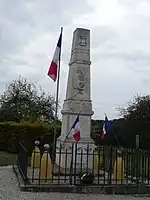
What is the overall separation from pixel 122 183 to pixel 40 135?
46.9ft

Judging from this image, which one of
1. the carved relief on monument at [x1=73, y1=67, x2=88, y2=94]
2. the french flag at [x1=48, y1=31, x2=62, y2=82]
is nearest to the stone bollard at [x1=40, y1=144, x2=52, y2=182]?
the french flag at [x1=48, y1=31, x2=62, y2=82]

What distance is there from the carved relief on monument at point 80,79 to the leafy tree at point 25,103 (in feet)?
72.6

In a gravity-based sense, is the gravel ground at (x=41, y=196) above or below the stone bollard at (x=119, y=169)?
below

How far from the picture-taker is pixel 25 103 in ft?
120

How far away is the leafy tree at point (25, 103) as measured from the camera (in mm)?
35312

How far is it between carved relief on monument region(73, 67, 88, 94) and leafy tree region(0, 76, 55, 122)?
22.1m

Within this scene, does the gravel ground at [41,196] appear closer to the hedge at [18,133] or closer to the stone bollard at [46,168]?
the stone bollard at [46,168]

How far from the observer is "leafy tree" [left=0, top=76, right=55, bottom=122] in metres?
35.3

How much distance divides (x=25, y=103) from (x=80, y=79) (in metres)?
24.4

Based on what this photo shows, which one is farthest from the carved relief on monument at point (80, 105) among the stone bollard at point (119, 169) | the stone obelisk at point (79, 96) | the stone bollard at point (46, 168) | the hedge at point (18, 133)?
the hedge at point (18, 133)

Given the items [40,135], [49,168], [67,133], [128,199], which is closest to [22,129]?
[40,135]

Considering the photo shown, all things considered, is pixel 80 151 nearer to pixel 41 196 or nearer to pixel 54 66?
pixel 54 66

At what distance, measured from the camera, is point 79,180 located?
30.6 ft

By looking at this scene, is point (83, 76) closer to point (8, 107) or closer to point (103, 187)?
point (103, 187)
